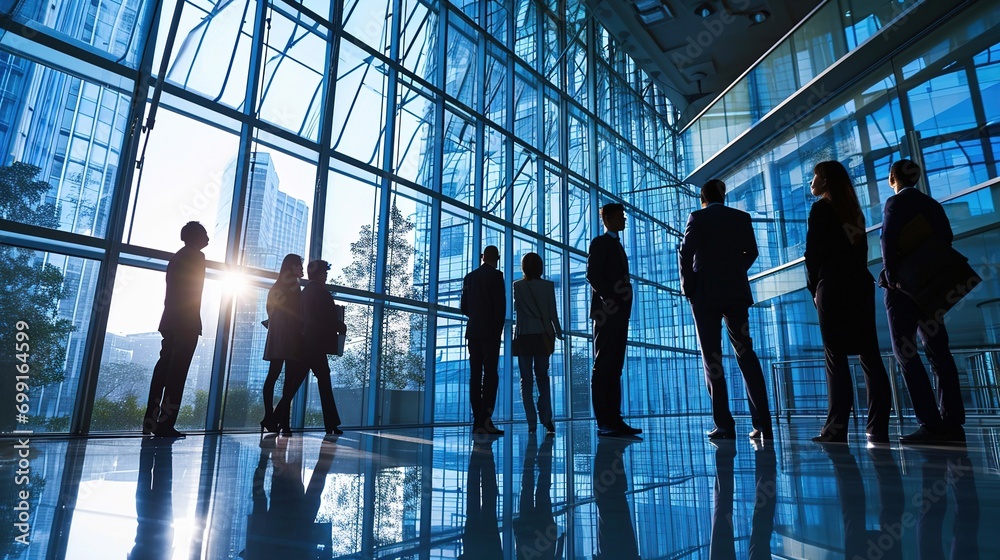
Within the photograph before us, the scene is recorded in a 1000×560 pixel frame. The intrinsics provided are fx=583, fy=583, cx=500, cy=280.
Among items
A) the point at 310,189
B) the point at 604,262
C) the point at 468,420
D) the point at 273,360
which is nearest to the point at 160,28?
the point at 310,189

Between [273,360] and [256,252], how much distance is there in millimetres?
1701

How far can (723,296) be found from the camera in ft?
11.5

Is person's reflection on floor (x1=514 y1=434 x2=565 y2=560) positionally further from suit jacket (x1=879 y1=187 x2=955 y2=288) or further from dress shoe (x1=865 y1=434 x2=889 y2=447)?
suit jacket (x1=879 y1=187 x2=955 y2=288)

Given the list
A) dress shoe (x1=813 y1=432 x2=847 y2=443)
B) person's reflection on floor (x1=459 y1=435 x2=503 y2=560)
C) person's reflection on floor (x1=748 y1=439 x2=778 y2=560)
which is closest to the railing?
dress shoe (x1=813 y1=432 x2=847 y2=443)

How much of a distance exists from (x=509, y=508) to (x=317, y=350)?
3772 millimetres

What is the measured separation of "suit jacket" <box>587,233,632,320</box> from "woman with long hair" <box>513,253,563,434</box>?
3.68 feet

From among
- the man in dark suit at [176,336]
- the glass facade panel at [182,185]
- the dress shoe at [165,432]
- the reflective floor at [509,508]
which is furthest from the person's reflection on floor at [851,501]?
the glass facade panel at [182,185]

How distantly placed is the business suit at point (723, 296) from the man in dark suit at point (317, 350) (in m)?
2.89

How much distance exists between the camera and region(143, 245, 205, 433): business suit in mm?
4035

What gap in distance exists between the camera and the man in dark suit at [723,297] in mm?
3490

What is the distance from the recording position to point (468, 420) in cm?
818

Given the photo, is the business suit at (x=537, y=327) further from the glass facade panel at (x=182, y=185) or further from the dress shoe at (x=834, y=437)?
the glass facade panel at (x=182, y=185)

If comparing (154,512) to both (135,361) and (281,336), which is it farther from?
(135,361)

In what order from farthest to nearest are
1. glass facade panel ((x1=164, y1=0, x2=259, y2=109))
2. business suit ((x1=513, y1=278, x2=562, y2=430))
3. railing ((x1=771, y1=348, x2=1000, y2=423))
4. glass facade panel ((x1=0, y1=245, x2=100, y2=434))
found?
railing ((x1=771, y1=348, x2=1000, y2=423)) < glass facade panel ((x1=164, y1=0, x2=259, y2=109)) < business suit ((x1=513, y1=278, x2=562, y2=430)) < glass facade panel ((x1=0, y1=245, x2=100, y2=434))
